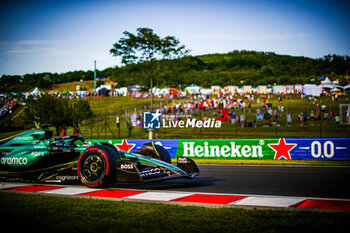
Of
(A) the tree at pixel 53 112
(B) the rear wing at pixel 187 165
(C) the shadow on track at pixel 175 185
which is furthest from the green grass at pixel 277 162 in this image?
(A) the tree at pixel 53 112

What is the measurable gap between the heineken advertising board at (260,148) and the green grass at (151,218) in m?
11.5

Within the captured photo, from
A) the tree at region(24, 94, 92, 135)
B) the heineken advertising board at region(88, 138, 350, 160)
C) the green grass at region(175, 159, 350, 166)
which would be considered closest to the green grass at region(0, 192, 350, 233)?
the green grass at region(175, 159, 350, 166)

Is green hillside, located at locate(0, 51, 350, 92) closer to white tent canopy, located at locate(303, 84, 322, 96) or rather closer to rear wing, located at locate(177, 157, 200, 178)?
white tent canopy, located at locate(303, 84, 322, 96)

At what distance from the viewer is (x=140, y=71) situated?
30.8 m

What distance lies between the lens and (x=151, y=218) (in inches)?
221

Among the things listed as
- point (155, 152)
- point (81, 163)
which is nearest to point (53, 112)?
point (155, 152)

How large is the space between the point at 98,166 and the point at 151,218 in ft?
10.3

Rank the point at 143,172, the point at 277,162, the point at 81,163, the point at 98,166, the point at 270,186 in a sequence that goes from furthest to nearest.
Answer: the point at 277,162
the point at 270,186
the point at 81,163
the point at 98,166
the point at 143,172

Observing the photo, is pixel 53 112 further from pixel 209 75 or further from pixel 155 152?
pixel 209 75

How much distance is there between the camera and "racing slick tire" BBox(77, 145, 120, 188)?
27.0 ft

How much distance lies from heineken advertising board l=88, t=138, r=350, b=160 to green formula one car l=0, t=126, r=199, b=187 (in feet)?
28.4

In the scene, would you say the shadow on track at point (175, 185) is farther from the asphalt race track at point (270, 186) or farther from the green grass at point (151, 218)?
the green grass at point (151, 218)

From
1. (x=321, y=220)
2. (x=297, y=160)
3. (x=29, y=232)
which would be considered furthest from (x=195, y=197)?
(x=297, y=160)

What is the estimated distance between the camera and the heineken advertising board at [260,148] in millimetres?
16203
